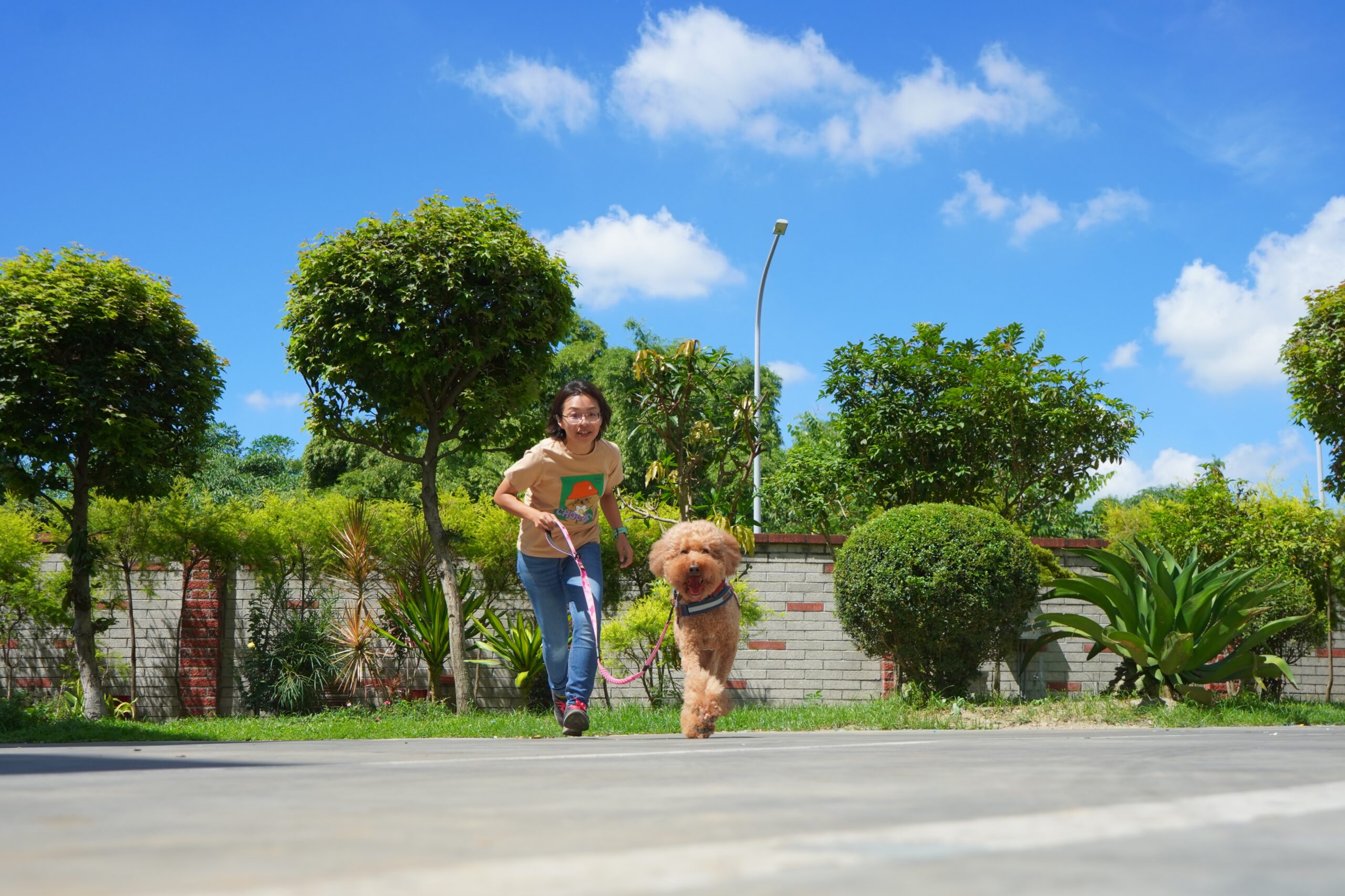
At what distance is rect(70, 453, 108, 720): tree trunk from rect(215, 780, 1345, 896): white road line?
11.5m

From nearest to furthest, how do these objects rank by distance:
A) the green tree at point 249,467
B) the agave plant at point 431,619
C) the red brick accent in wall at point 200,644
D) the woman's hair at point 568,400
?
the woman's hair at point 568,400 → the agave plant at point 431,619 → the red brick accent in wall at point 200,644 → the green tree at point 249,467

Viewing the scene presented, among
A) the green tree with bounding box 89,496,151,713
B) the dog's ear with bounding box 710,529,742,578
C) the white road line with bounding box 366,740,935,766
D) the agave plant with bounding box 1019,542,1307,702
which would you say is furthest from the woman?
the green tree with bounding box 89,496,151,713

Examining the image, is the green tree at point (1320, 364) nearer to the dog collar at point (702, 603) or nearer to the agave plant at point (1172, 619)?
the agave plant at point (1172, 619)

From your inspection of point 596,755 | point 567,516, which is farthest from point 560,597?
point 596,755

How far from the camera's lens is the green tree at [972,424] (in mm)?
13266

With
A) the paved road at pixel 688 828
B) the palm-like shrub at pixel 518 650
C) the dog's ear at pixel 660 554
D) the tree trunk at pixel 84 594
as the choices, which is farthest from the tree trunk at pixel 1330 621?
the tree trunk at pixel 84 594

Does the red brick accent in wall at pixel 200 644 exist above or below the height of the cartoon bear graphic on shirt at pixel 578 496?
below

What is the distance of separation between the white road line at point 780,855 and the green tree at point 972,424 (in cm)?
1186

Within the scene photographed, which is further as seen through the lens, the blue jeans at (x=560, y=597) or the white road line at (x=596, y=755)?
the blue jeans at (x=560, y=597)

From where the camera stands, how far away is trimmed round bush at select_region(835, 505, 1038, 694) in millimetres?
8984

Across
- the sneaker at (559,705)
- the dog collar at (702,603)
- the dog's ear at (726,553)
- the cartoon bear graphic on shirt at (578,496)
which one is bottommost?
the sneaker at (559,705)

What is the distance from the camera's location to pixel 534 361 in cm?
1167

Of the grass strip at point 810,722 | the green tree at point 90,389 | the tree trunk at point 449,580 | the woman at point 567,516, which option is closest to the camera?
the woman at point 567,516

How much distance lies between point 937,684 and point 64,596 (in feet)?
34.0
